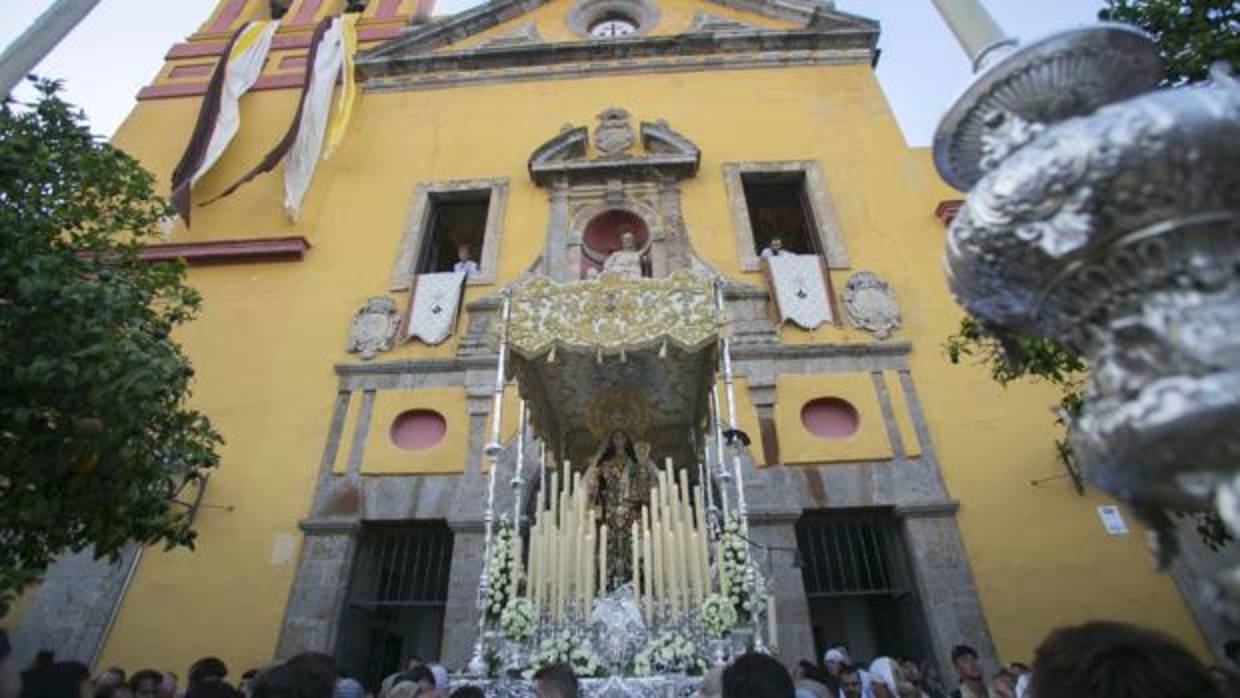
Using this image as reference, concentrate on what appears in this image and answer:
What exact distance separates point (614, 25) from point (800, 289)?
24.0 ft

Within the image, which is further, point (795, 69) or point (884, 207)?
point (795, 69)

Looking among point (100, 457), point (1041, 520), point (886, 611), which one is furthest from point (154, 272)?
point (1041, 520)

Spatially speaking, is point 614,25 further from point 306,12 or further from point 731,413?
point 731,413

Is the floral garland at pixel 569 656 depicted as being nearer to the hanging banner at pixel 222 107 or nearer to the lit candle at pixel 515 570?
the lit candle at pixel 515 570

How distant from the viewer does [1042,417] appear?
7113 mm

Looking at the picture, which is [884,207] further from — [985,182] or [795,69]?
[985,182]

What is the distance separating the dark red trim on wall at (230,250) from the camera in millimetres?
9023

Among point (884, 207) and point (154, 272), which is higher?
point (884, 207)

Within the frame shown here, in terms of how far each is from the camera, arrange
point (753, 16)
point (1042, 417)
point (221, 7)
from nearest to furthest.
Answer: point (1042, 417)
point (753, 16)
point (221, 7)

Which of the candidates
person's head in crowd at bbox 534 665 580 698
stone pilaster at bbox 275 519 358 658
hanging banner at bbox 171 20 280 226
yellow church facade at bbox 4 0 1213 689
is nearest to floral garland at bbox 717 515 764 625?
person's head in crowd at bbox 534 665 580 698

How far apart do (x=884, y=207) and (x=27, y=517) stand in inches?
360

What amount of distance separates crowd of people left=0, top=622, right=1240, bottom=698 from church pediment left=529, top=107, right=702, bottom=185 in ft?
22.4

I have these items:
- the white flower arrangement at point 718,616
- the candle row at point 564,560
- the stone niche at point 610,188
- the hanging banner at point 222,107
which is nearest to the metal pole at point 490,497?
the candle row at point 564,560

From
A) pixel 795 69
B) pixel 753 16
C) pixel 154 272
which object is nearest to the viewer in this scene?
pixel 154 272
